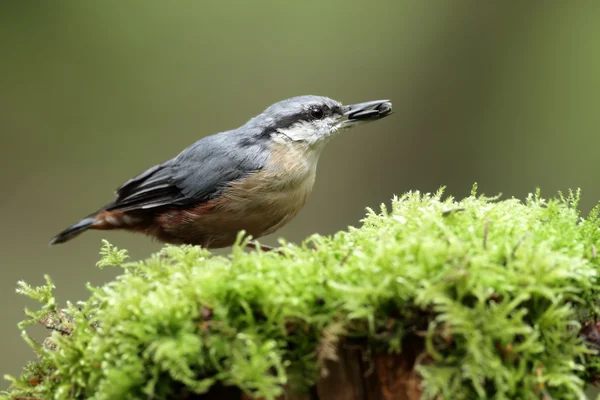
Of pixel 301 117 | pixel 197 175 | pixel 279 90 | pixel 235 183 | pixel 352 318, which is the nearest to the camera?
pixel 352 318

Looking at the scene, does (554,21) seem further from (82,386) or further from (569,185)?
(82,386)

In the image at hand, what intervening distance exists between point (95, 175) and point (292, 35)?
2.74 meters

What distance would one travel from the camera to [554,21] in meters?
6.57

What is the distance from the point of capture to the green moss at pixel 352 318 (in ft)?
4.20

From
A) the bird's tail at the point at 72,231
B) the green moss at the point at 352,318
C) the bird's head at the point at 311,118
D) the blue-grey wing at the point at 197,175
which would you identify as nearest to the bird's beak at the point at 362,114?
the bird's head at the point at 311,118

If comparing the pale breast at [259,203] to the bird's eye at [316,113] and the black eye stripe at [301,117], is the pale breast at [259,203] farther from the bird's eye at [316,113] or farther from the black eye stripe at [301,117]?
the bird's eye at [316,113]

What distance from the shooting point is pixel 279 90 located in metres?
6.88

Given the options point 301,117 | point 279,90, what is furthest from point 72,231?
point 279,90

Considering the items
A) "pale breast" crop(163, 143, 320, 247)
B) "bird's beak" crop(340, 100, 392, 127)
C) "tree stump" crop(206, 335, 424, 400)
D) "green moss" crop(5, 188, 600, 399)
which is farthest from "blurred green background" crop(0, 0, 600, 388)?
"tree stump" crop(206, 335, 424, 400)

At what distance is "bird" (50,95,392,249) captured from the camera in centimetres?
295

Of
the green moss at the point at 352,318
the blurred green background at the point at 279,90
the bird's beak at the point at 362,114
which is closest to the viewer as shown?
the green moss at the point at 352,318

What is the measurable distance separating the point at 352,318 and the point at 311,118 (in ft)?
6.83

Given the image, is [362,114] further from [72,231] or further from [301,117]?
[72,231]

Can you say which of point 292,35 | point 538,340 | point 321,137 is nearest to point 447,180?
point 292,35
